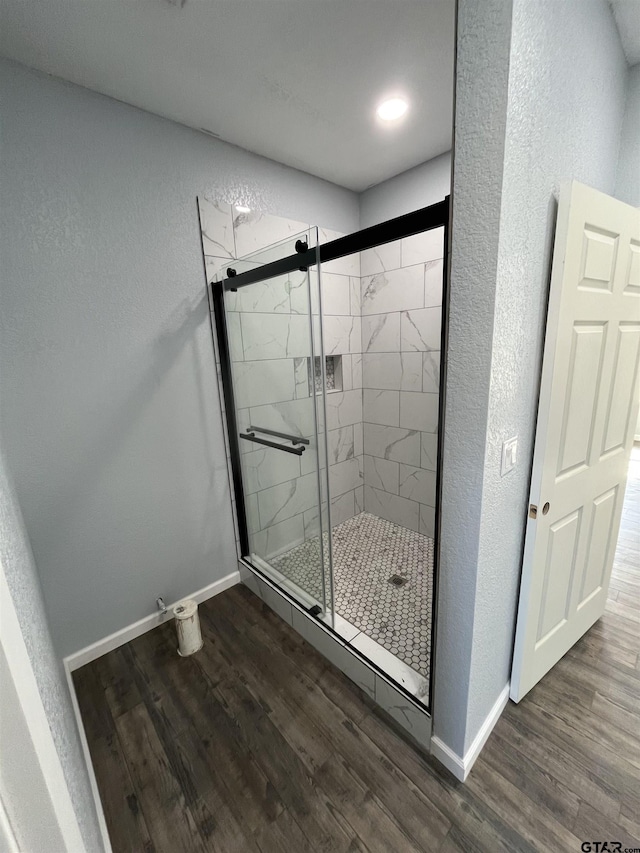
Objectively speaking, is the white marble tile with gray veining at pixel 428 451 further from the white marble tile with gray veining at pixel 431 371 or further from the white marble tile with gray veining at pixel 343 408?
the white marble tile with gray veining at pixel 343 408

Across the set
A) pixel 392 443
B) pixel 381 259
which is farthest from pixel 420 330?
pixel 392 443

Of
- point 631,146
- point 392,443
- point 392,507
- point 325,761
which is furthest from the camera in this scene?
point 392,507

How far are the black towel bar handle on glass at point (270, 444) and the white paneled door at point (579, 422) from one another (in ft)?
3.39

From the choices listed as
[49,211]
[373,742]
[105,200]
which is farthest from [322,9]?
[373,742]

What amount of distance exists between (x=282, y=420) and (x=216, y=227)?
3.73ft

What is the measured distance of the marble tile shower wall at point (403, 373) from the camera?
238 cm

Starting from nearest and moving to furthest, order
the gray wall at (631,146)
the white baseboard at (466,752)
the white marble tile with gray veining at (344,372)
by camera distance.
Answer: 1. the white baseboard at (466,752)
2. the gray wall at (631,146)
3. the white marble tile with gray veining at (344,372)

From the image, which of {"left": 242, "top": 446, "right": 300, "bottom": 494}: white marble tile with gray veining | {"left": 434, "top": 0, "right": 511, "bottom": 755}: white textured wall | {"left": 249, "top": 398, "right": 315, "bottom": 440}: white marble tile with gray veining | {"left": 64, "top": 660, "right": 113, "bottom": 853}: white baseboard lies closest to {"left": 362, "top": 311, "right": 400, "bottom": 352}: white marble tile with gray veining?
{"left": 249, "top": 398, "right": 315, "bottom": 440}: white marble tile with gray veining

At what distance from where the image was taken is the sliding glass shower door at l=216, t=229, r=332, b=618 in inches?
65.1

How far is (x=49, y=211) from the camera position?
143 centimetres

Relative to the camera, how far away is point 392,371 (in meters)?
2.68

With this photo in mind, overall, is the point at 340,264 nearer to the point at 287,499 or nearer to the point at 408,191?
the point at 408,191

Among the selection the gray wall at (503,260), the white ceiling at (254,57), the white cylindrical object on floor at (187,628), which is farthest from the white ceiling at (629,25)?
the white cylindrical object on floor at (187,628)

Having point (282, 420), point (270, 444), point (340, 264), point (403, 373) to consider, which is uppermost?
point (340, 264)
